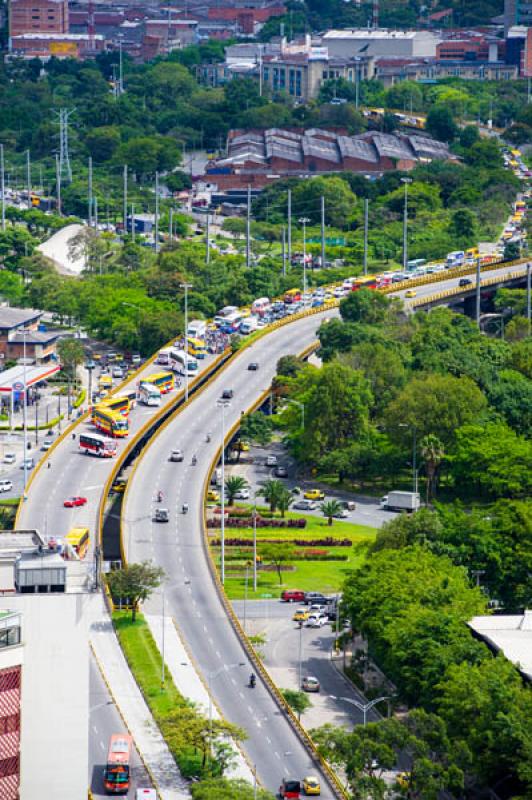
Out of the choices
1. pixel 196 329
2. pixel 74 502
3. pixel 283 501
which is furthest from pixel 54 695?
pixel 196 329

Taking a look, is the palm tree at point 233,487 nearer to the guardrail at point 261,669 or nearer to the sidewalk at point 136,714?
the guardrail at point 261,669

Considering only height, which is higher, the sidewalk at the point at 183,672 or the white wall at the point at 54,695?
the white wall at the point at 54,695

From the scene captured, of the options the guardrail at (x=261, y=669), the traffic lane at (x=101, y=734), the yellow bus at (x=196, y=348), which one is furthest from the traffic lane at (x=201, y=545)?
the traffic lane at (x=101, y=734)

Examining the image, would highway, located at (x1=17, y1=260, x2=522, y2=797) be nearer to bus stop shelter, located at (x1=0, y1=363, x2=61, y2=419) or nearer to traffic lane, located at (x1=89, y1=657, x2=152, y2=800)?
traffic lane, located at (x1=89, y1=657, x2=152, y2=800)

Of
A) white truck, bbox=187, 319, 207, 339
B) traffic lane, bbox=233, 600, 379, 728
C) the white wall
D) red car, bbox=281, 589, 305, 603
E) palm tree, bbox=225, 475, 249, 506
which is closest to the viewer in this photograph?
the white wall

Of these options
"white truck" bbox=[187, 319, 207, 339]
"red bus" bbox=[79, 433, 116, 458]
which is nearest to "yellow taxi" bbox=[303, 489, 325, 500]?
"red bus" bbox=[79, 433, 116, 458]

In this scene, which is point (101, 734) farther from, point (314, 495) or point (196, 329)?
point (196, 329)
